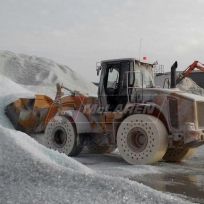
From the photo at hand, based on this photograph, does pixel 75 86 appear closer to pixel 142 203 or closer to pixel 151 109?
pixel 151 109

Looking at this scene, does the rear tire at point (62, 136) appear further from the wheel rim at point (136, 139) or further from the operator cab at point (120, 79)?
the wheel rim at point (136, 139)

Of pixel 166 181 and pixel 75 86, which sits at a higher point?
pixel 75 86

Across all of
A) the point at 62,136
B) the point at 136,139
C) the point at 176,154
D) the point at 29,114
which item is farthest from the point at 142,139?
the point at 29,114

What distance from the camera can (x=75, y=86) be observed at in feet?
57.2

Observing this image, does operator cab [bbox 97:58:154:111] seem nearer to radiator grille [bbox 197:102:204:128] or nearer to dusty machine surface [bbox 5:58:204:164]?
→ dusty machine surface [bbox 5:58:204:164]

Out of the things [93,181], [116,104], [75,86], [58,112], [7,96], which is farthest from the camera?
[75,86]

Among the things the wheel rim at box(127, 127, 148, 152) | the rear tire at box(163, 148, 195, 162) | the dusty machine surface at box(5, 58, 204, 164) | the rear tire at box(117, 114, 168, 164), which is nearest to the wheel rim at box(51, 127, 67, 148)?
the dusty machine surface at box(5, 58, 204, 164)

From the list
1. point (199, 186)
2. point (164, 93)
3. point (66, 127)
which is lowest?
point (199, 186)

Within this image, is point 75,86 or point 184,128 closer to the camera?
point 184,128

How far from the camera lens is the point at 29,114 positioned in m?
9.23

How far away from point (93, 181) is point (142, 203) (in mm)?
608

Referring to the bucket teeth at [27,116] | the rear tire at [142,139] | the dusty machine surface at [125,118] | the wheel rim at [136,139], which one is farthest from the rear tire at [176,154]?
the bucket teeth at [27,116]

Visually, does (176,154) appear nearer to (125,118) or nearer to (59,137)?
(125,118)

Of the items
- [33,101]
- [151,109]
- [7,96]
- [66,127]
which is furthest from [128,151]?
[7,96]
